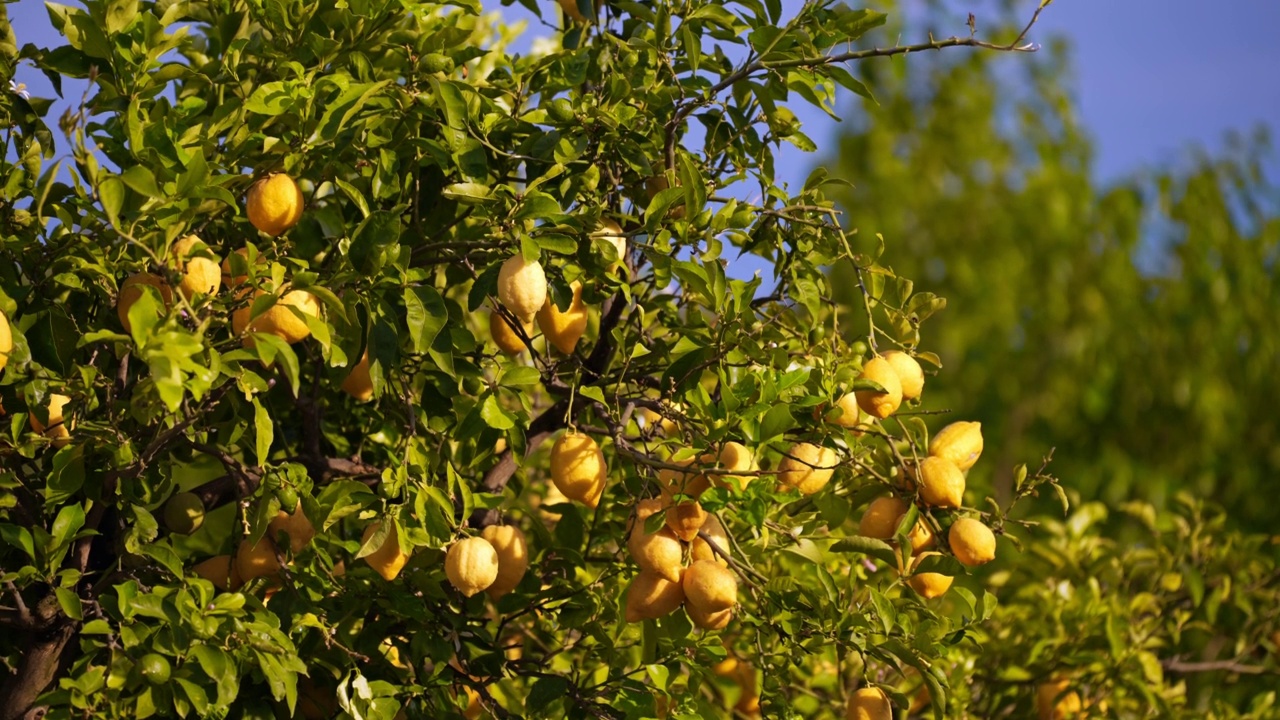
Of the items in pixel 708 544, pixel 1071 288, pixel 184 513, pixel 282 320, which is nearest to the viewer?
pixel 282 320

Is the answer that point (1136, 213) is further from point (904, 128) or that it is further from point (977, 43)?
point (977, 43)

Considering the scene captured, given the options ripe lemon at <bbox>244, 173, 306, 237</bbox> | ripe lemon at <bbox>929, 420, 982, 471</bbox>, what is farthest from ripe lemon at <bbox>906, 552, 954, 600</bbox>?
ripe lemon at <bbox>244, 173, 306, 237</bbox>

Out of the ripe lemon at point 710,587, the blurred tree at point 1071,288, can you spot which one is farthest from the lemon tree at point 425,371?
the blurred tree at point 1071,288

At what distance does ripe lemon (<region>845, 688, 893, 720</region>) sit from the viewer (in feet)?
4.94

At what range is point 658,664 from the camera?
1526 millimetres

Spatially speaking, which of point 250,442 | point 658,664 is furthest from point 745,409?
point 250,442

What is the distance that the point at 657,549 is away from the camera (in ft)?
4.57

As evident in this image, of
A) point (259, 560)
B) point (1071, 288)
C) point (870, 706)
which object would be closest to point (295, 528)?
point (259, 560)

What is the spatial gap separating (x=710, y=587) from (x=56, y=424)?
738 millimetres

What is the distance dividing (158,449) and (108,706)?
0.93ft

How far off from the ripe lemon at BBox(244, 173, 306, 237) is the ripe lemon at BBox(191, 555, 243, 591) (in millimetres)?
418

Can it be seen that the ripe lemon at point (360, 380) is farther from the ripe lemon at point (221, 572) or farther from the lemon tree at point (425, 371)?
the ripe lemon at point (221, 572)

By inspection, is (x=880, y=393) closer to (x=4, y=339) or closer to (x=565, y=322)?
(x=565, y=322)

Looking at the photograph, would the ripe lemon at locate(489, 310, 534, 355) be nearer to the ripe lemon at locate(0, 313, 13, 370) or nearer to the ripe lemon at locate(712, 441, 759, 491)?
the ripe lemon at locate(712, 441, 759, 491)
